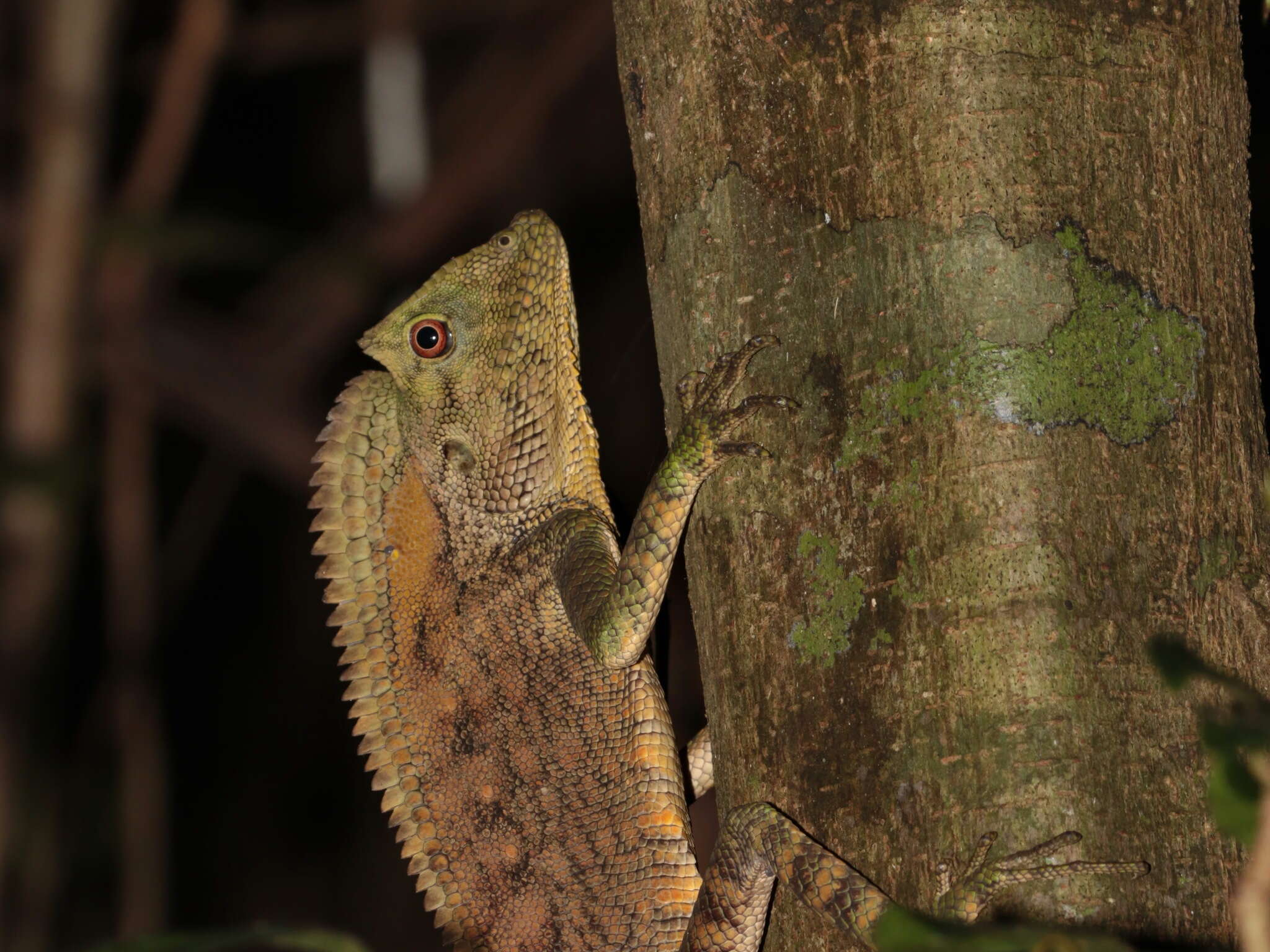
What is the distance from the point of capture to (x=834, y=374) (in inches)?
76.7

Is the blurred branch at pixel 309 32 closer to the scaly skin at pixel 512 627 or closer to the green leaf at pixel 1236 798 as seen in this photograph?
the scaly skin at pixel 512 627

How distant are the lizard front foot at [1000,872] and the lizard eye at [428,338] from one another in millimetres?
2004

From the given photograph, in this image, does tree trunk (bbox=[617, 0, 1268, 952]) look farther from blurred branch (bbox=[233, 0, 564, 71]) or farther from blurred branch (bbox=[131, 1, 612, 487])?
blurred branch (bbox=[233, 0, 564, 71])

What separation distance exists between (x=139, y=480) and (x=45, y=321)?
2.24 meters

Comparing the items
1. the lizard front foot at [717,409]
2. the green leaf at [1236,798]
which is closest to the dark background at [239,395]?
the lizard front foot at [717,409]

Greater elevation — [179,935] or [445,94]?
[445,94]

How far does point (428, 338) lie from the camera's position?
331 centimetres

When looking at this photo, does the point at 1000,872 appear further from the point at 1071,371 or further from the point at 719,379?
the point at 719,379

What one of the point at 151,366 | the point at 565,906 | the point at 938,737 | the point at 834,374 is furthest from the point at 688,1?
the point at 151,366

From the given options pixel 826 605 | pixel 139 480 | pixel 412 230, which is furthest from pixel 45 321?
pixel 826 605

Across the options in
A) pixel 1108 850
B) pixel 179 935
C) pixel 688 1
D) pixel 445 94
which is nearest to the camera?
pixel 179 935

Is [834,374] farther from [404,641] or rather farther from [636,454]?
[636,454]

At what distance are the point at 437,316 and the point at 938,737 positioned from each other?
1.96 meters

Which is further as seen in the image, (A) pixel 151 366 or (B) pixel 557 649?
(A) pixel 151 366
